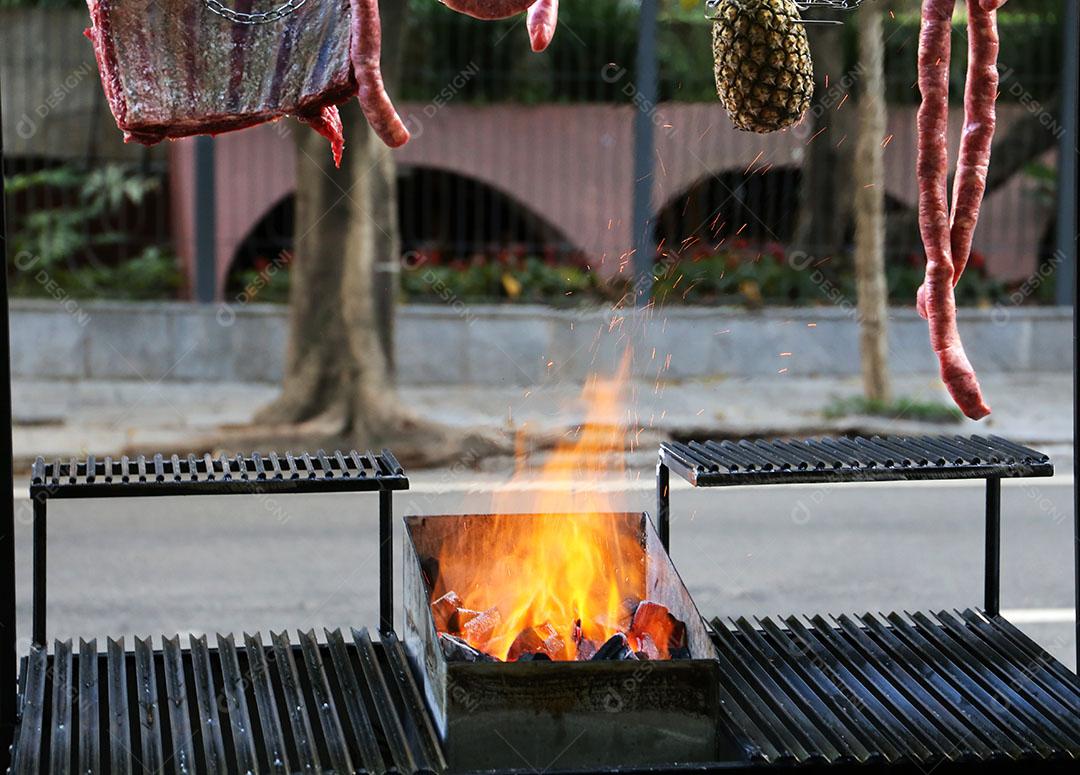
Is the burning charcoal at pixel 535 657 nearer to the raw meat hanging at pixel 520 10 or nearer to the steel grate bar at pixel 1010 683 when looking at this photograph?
the steel grate bar at pixel 1010 683

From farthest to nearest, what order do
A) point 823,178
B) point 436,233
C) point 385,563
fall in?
point 436,233 < point 823,178 < point 385,563

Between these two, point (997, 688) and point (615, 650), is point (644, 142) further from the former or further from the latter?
point (615, 650)

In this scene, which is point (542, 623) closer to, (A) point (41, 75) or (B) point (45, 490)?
(B) point (45, 490)

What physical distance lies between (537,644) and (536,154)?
10.4 metres

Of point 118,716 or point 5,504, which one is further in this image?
point 118,716

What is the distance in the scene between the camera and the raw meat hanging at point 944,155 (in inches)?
107

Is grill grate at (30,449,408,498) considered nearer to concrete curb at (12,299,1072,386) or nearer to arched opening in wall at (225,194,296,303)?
concrete curb at (12,299,1072,386)

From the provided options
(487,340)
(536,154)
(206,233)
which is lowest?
(487,340)

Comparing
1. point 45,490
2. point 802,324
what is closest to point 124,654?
point 45,490

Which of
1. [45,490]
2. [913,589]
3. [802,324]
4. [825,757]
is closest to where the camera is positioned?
[825,757]

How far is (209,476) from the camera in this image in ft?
11.7

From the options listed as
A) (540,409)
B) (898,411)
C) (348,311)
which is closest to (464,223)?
(540,409)

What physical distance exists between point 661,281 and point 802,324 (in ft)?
4.20

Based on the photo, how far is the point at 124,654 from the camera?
352 cm
